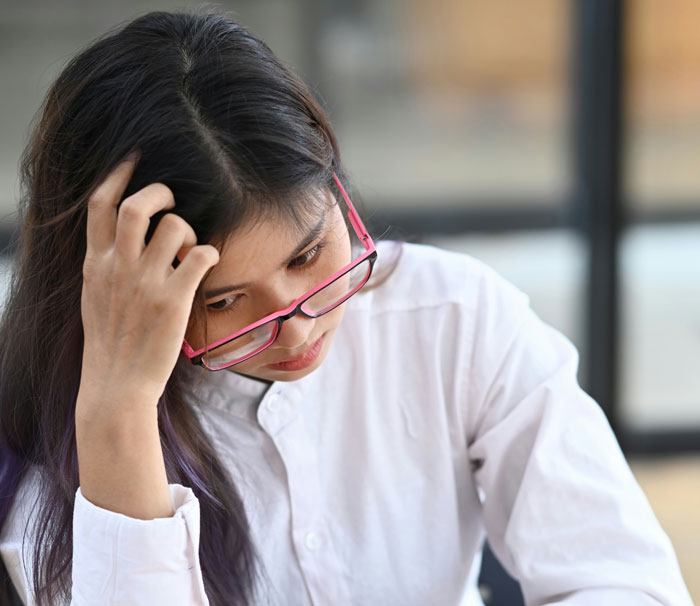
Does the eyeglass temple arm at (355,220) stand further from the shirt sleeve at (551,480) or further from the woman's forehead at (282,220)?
the shirt sleeve at (551,480)

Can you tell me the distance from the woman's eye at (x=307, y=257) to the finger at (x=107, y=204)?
Result: 0.19 meters

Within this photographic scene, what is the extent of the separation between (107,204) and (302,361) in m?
0.29

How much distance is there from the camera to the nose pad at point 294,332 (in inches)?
36.1

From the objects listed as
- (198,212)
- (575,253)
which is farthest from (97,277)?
(575,253)

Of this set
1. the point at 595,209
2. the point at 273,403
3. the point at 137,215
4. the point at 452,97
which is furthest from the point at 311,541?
the point at 595,209

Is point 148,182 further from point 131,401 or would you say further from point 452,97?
point 452,97

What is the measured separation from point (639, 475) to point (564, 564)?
204 cm

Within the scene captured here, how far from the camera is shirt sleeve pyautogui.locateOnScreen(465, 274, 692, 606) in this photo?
1.01m

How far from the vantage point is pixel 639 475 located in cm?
294

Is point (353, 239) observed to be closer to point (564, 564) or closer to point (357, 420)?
point (357, 420)

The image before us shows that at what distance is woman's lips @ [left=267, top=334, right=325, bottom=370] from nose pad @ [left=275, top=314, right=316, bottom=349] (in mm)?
53

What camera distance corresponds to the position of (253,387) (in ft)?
3.70

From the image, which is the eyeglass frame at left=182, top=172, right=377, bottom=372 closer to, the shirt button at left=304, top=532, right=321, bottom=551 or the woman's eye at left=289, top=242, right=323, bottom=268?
the woman's eye at left=289, top=242, right=323, bottom=268

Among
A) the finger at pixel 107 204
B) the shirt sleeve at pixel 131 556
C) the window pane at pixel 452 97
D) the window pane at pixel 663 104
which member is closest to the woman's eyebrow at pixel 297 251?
the finger at pixel 107 204
